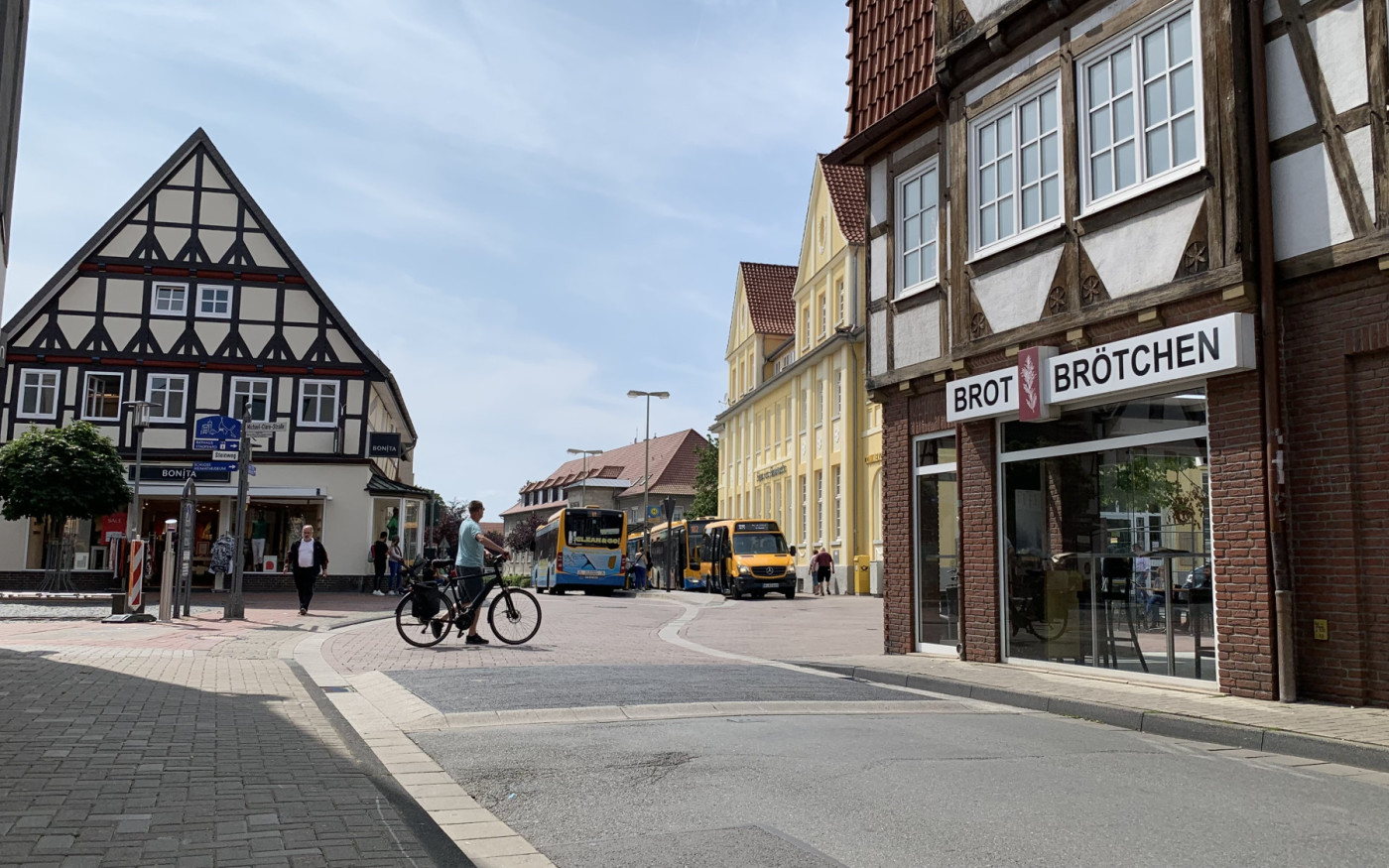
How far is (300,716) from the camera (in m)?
9.04

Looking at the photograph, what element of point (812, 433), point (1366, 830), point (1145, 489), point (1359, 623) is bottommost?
point (1366, 830)

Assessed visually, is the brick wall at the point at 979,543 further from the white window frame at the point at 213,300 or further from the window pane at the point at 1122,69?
the white window frame at the point at 213,300

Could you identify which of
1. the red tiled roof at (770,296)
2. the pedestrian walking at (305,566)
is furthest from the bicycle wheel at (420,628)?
the red tiled roof at (770,296)

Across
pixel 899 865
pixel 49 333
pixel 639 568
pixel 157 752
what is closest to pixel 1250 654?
pixel 899 865

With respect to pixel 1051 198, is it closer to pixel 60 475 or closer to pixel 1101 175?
pixel 1101 175

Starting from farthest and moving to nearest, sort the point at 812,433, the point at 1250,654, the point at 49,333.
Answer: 1. the point at 812,433
2. the point at 49,333
3. the point at 1250,654

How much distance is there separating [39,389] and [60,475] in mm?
10064

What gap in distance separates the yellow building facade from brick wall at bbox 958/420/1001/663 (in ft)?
86.1

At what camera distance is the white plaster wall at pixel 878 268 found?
1562 cm

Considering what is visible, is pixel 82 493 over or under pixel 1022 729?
over

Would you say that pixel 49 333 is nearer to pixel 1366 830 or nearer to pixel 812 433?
pixel 812 433

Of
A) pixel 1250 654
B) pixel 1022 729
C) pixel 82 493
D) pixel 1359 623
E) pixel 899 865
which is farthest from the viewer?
pixel 82 493

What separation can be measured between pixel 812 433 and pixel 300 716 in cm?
3998

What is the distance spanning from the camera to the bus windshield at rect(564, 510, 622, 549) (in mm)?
42281
